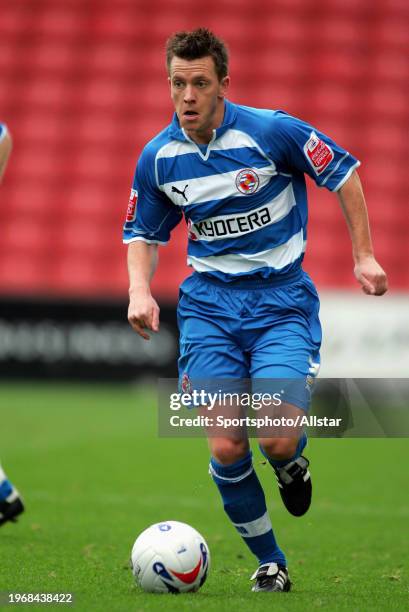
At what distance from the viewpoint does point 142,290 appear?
4.79 m

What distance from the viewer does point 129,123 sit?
61.4 feet

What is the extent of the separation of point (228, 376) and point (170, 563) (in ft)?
2.66

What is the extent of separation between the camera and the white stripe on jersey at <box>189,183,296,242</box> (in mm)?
4852

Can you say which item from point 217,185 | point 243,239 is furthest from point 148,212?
point 243,239

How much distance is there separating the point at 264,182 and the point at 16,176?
1393 centimetres

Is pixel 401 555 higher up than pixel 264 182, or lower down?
lower down

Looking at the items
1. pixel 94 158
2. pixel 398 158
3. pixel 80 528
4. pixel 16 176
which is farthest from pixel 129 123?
pixel 80 528

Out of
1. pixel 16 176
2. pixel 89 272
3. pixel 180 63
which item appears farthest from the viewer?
pixel 16 176

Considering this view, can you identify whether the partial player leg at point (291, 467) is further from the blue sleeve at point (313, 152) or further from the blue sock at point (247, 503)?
the blue sleeve at point (313, 152)

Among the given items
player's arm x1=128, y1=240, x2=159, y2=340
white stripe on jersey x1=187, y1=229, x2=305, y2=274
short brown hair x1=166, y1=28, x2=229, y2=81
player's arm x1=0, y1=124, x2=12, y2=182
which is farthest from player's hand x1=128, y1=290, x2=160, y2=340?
player's arm x1=0, y1=124, x2=12, y2=182

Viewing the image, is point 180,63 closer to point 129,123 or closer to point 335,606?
point 335,606

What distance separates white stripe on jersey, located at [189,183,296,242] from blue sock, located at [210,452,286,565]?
96 centimetres

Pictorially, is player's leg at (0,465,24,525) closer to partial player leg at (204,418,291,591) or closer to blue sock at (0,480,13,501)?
blue sock at (0,480,13,501)

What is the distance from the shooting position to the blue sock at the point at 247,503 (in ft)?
15.7
